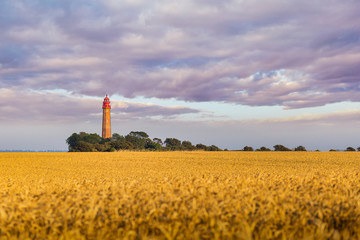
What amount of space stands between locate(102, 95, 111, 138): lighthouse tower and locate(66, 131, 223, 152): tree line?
9.45 metres

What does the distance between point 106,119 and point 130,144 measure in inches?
1453

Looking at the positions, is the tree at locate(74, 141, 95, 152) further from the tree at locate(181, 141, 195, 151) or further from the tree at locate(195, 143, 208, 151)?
the tree at locate(195, 143, 208, 151)

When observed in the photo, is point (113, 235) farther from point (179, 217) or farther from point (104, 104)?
point (104, 104)

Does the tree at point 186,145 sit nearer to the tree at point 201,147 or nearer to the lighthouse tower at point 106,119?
the tree at point 201,147

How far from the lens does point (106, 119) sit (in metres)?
95.4

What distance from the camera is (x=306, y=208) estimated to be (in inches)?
225

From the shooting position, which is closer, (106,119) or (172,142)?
(172,142)

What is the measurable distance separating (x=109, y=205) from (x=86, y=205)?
1.59 ft

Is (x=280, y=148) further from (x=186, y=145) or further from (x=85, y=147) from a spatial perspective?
(x=85, y=147)

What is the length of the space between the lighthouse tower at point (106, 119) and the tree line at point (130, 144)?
31.0 feet

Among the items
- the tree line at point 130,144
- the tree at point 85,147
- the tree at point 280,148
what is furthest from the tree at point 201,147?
the tree at point 85,147

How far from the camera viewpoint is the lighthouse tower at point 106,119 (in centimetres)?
9374

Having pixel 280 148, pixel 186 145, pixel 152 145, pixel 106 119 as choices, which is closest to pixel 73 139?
pixel 106 119

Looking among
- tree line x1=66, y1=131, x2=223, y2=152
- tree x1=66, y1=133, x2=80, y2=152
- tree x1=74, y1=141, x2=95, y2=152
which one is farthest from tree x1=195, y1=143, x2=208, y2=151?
tree x1=66, y1=133, x2=80, y2=152
